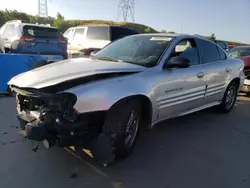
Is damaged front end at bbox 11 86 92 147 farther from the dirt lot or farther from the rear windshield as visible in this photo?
the rear windshield

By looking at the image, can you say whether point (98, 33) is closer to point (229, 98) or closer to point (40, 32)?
point (40, 32)

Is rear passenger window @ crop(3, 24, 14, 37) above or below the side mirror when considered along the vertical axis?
above

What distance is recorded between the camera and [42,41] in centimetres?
1038

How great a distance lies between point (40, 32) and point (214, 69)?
23.8 ft

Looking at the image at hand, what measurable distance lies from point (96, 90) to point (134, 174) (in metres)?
1.09

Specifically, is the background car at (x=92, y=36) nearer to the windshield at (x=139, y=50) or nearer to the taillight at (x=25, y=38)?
the taillight at (x=25, y=38)

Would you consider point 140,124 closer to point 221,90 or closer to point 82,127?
point 82,127

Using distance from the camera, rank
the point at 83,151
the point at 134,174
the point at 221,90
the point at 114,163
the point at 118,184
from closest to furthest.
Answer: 1. the point at 118,184
2. the point at 134,174
3. the point at 114,163
4. the point at 83,151
5. the point at 221,90

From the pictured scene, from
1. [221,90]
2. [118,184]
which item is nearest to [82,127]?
[118,184]

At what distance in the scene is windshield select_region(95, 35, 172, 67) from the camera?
4266 millimetres

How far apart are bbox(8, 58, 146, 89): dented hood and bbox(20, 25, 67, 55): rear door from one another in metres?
6.71

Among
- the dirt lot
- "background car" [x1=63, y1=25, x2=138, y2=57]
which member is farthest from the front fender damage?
"background car" [x1=63, y1=25, x2=138, y2=57]

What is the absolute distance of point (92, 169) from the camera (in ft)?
11.5

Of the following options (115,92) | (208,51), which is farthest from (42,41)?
(115,92)
